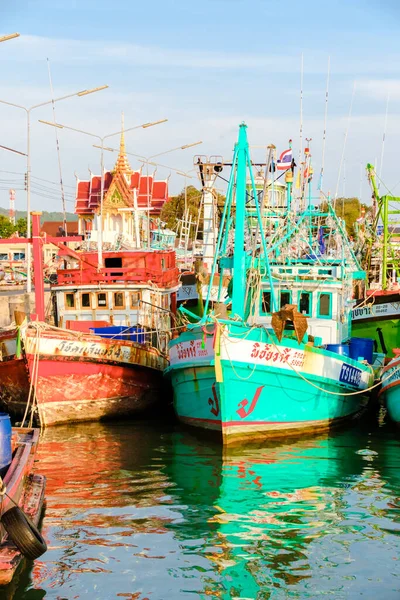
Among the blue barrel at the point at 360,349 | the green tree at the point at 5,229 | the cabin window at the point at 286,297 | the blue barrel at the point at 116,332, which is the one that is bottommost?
the blue barrel at the point at 360,349

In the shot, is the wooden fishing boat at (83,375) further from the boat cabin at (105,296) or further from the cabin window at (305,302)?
the cabin window at (305,302)

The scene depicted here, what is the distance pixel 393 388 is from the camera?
60.8ft

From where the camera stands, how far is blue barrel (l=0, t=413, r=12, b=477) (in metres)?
10.0

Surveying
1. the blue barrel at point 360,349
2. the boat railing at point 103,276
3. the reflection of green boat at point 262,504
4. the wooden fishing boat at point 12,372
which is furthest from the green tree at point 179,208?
the reflection of green boat at point 262,504

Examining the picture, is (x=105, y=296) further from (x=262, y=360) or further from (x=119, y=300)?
(x=262, y=360)

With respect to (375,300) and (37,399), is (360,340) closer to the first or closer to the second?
(375,300)

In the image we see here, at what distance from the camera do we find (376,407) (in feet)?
74.9

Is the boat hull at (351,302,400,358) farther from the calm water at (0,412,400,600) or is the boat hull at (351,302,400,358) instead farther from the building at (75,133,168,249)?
the building at (75,133,168,249)

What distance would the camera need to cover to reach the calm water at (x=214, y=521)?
9250mm

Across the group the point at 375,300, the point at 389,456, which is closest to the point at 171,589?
the point at 389,456

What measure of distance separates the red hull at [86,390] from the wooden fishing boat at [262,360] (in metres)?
1.46

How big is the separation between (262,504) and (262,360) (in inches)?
180

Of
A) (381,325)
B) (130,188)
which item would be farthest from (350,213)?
(381,325)

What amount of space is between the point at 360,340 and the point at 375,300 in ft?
21.6
